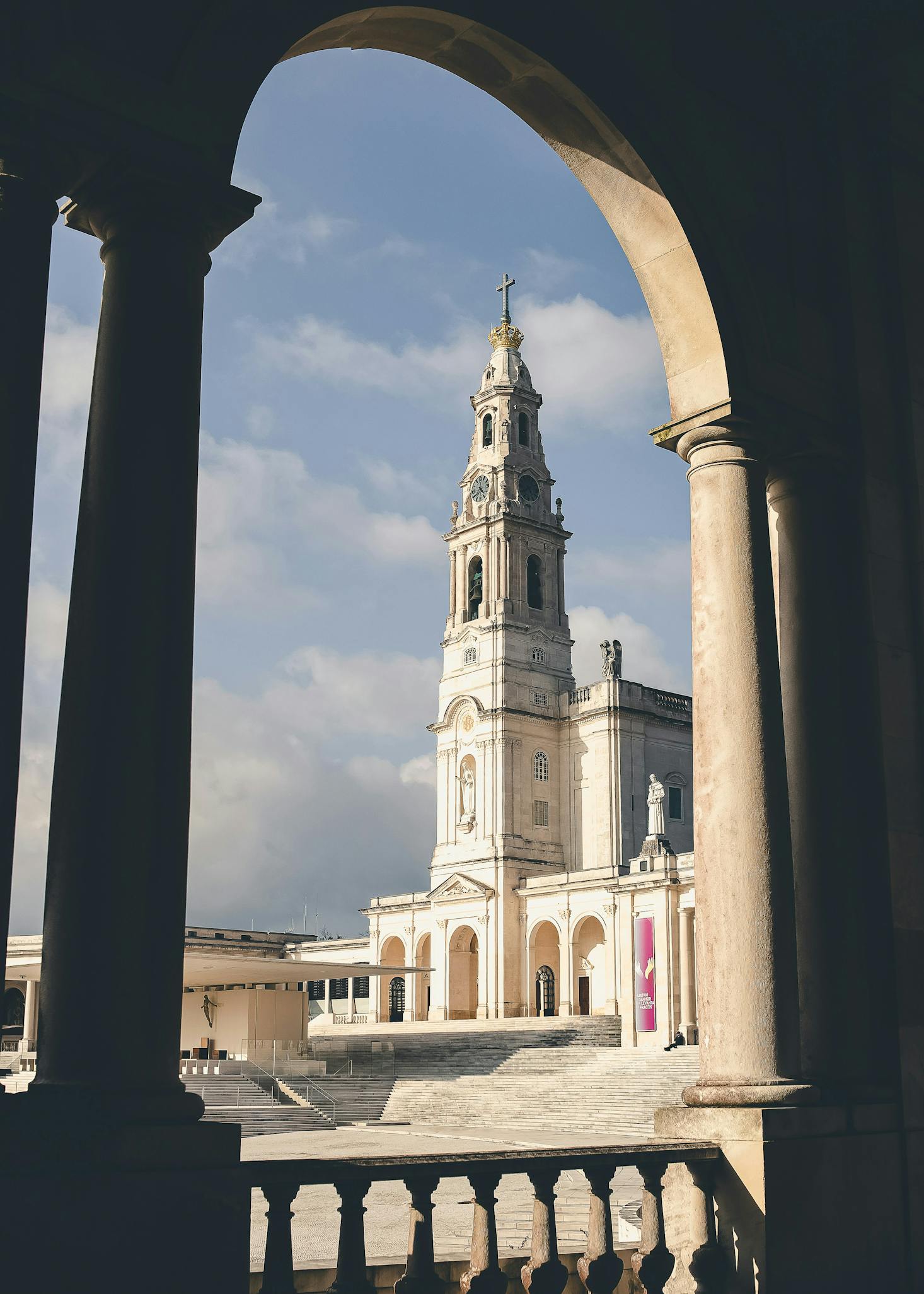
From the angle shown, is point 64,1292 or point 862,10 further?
point 862,10

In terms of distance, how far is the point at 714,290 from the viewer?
7.69 metres

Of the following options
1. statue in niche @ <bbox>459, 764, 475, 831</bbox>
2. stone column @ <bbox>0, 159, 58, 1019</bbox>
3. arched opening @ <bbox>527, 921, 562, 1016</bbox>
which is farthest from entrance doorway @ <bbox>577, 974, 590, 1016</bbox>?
stone column @ <bbox>0, 159, 58, 1019</bbox>

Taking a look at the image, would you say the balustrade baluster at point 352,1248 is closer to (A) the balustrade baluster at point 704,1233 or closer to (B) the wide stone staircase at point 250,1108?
(A) the balustrade baluster at point 704,1233

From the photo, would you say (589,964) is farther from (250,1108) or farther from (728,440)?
(728,440)

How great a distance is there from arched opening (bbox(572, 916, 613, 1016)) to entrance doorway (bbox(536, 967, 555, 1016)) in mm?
2241

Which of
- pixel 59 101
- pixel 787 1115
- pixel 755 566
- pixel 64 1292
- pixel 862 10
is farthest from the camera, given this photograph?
pixel 862 10

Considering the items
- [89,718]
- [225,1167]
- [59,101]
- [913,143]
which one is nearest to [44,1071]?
[225,1167]

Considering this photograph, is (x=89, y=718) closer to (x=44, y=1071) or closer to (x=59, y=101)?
(x=44, y=1071)

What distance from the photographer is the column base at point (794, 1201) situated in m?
6.36

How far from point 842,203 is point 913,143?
41.0 inches

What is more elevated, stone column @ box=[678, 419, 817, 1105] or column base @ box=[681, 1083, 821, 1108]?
stone column @ box=[678, 419, 817, 1105]

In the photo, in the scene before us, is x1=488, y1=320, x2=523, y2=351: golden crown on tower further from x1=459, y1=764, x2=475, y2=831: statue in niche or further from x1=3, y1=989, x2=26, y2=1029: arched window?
x1=3, y1=989, x2=26, y2=1029: arched window

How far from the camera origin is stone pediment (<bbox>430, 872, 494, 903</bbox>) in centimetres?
7050

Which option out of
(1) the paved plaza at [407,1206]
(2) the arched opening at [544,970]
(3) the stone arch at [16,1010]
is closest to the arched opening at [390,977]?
(2) the arched opening at [544,970]
